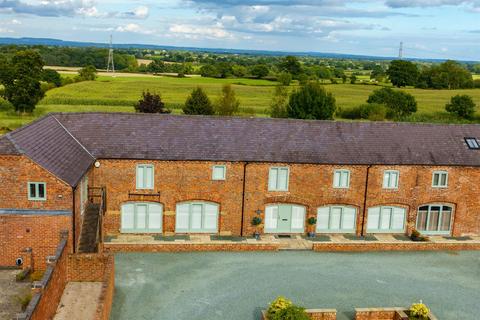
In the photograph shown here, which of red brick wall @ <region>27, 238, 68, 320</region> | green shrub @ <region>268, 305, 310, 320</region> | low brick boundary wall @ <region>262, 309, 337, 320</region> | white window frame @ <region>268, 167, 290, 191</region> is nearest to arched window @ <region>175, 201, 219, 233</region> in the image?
white window frame @ <region>268, 167, 290, 191</region>

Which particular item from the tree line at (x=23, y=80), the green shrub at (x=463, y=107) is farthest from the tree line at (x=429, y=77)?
the tree line at (x=23, y=80)

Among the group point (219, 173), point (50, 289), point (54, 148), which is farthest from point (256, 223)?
point (50, 289)

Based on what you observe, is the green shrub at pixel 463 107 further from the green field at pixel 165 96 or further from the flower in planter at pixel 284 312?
the flower in planter at pixel 284 312

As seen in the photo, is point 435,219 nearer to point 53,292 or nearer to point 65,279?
point 65,279

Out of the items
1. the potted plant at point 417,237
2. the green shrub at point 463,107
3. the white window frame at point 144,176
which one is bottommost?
the potted plant at point 417,237

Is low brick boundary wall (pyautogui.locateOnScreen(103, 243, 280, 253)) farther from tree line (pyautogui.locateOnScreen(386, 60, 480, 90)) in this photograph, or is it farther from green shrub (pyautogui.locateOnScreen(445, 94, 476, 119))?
tree line (pyautogui.locateOnScreen(386, 60, 480, 90))
